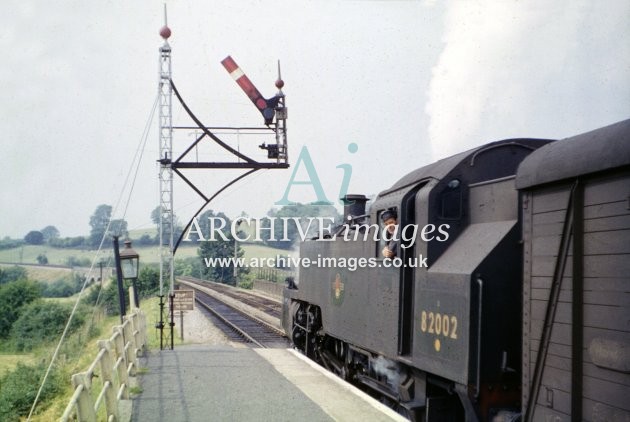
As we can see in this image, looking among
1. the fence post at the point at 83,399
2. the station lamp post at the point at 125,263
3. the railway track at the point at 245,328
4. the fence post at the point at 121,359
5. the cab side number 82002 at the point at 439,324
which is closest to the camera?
the fence post at the point at 83,399

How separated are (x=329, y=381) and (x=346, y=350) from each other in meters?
0.60

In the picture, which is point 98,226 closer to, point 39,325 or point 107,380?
point 39,325

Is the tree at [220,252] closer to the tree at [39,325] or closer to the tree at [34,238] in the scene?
the tree at [39,325]

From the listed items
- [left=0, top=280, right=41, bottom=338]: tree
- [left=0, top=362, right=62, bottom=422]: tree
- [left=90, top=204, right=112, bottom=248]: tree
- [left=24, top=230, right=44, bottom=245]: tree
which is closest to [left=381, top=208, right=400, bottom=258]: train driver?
[left=0, top=362, right=62, bottom=422]: tree

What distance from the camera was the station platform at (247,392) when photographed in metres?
7.86

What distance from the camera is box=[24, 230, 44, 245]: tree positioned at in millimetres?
69438

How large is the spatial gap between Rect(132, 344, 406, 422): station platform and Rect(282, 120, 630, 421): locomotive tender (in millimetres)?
650

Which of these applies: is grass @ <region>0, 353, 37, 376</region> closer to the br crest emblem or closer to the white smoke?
the br crest emblem

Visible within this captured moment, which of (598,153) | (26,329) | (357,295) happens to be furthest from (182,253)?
(598,153)

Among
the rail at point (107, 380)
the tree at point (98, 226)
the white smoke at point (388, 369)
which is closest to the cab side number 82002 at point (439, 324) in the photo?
the white smoke at point (388, 369)

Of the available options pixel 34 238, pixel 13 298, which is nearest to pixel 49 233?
pixel 34 238

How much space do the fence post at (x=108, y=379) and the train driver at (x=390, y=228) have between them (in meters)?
3.36

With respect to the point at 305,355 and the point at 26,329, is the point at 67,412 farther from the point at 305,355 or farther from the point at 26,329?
the point at 26,329

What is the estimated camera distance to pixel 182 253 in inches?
2982
